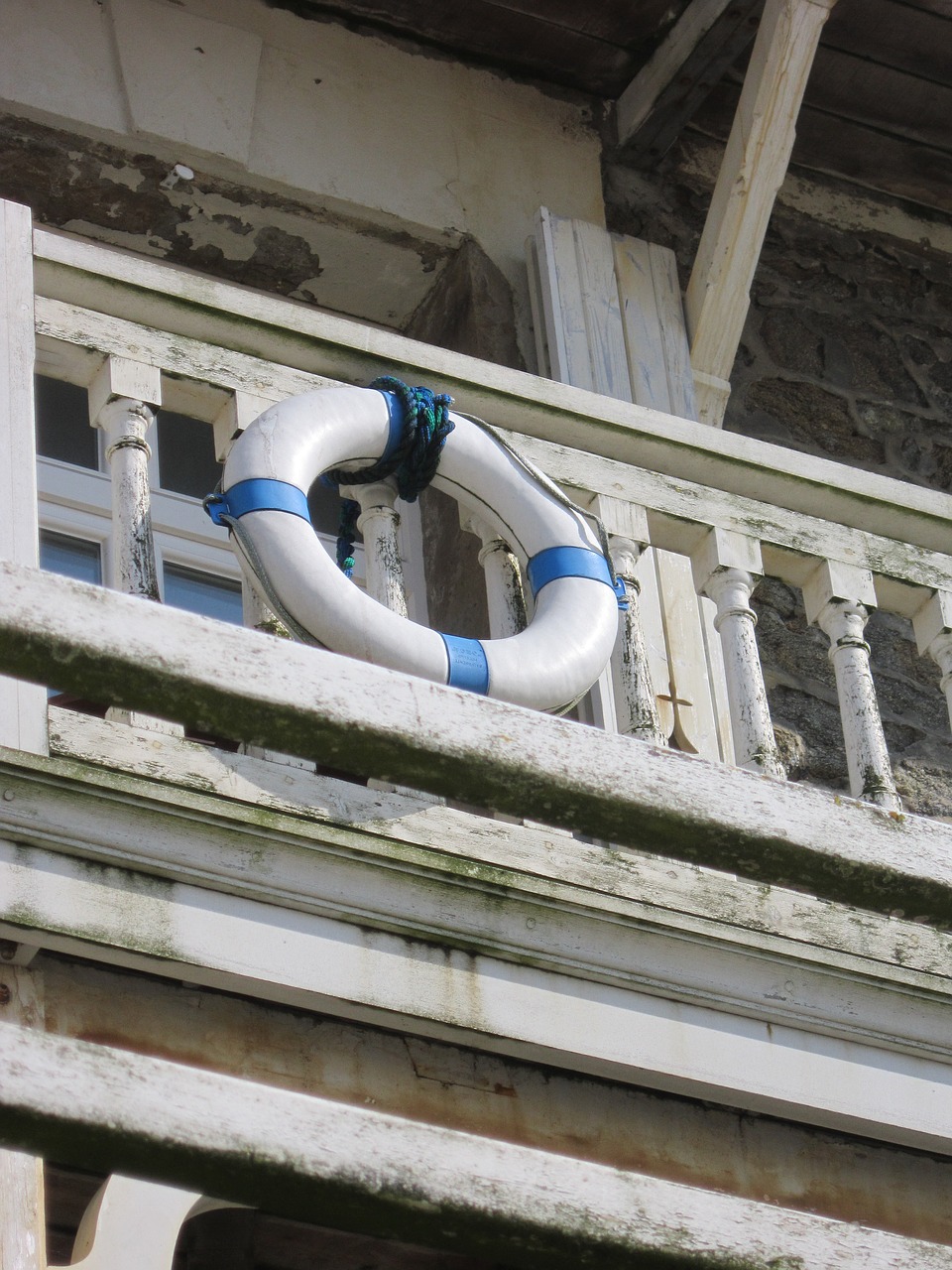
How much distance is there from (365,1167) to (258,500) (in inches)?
46.3

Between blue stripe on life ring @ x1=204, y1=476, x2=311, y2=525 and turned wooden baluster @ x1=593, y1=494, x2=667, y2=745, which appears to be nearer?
blue stripe on life ring @ x1=204, y1=476, x2=311, y2=525

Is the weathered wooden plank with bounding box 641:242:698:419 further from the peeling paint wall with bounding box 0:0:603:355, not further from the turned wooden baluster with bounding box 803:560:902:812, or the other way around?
the turned wooden baluster with bounding box 803:560:902:812

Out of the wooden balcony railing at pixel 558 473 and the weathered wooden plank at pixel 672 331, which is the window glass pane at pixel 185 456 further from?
the wooden balcony railing at pixel 558 473

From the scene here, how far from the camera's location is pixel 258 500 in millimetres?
2500

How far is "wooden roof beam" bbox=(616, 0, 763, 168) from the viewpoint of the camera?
169 inches

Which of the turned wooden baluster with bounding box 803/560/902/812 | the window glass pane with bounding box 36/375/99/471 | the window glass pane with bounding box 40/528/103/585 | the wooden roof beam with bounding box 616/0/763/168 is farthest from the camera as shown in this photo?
the wooden roof beam with bounding box 616/0/763/168

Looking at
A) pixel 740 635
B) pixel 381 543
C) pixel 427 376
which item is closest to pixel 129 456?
pixel 381 543

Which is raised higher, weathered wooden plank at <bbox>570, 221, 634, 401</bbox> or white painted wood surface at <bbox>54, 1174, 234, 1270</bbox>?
weathered wooden plank at <bbox>570, 221, 634, 401</bbox>

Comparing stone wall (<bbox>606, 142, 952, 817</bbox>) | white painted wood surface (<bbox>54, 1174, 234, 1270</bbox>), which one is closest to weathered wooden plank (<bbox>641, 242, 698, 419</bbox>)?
stone wall (<bbox>606, 142, 952, 817</bbox>)

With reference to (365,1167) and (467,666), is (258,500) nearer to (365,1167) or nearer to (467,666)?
(467,666)

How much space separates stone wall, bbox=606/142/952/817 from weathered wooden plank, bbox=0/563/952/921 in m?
2.36

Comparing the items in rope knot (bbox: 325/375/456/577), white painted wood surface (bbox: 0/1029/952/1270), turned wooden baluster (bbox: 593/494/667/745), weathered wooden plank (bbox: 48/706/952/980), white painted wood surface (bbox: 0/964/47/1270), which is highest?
rope knot (bbox: 325/375/456/577)

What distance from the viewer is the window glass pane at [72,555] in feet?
12.1

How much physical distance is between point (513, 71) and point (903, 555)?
1913 millimetres
